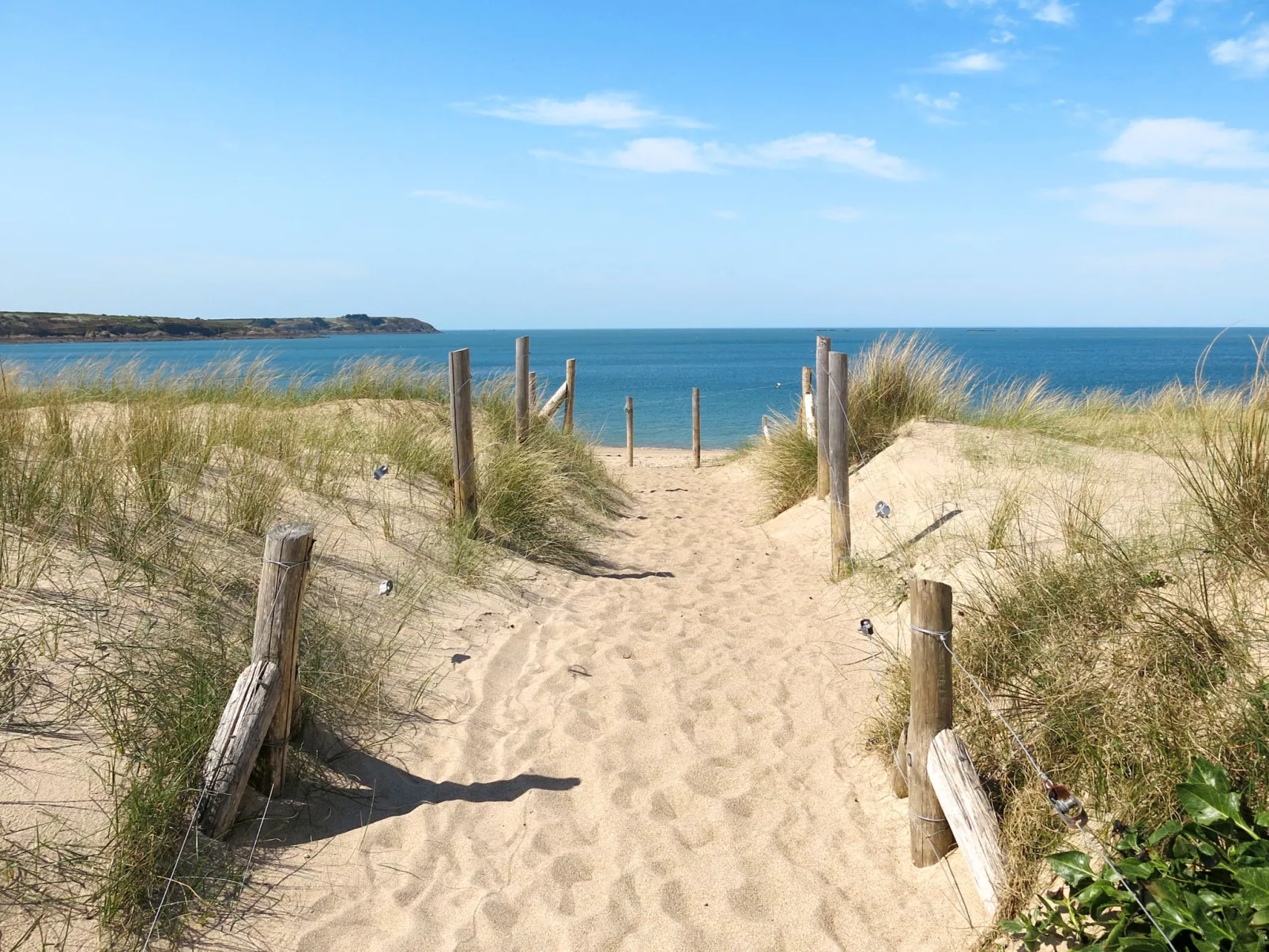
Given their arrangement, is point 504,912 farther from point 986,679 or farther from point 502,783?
point 986,679

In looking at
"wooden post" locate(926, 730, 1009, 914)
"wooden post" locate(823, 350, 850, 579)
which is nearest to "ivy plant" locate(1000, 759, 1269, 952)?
"wooden post" locate(926, 730, 1009, 914)

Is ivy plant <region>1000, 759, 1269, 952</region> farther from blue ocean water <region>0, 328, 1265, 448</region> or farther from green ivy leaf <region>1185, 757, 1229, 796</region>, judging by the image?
blue ocean water <region>0, 328, 1265, 448</region>

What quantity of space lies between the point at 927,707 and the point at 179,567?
3627 mm

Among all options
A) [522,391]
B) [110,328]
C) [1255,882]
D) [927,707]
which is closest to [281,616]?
[927,707]

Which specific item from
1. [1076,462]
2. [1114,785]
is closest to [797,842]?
[1114,785]

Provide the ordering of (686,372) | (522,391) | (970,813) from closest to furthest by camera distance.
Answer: (970,813) → (522,391) → (686,372)

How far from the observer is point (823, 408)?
25.6ft

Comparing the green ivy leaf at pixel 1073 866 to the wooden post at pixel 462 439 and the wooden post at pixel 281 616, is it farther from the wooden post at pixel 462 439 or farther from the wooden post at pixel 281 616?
the wooden post at pixel 462 439

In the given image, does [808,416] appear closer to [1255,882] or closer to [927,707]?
[927,707]

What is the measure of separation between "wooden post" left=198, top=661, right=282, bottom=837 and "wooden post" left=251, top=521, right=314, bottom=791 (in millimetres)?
49

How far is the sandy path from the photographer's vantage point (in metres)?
2.92

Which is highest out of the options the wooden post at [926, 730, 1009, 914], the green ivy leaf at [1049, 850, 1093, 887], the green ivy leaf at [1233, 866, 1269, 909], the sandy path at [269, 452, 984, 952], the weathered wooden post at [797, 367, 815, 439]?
the weathered wooden post at [797, 367, 815, 439]

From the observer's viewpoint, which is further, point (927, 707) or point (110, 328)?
point (110, 328)

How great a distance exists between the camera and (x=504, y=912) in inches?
117
